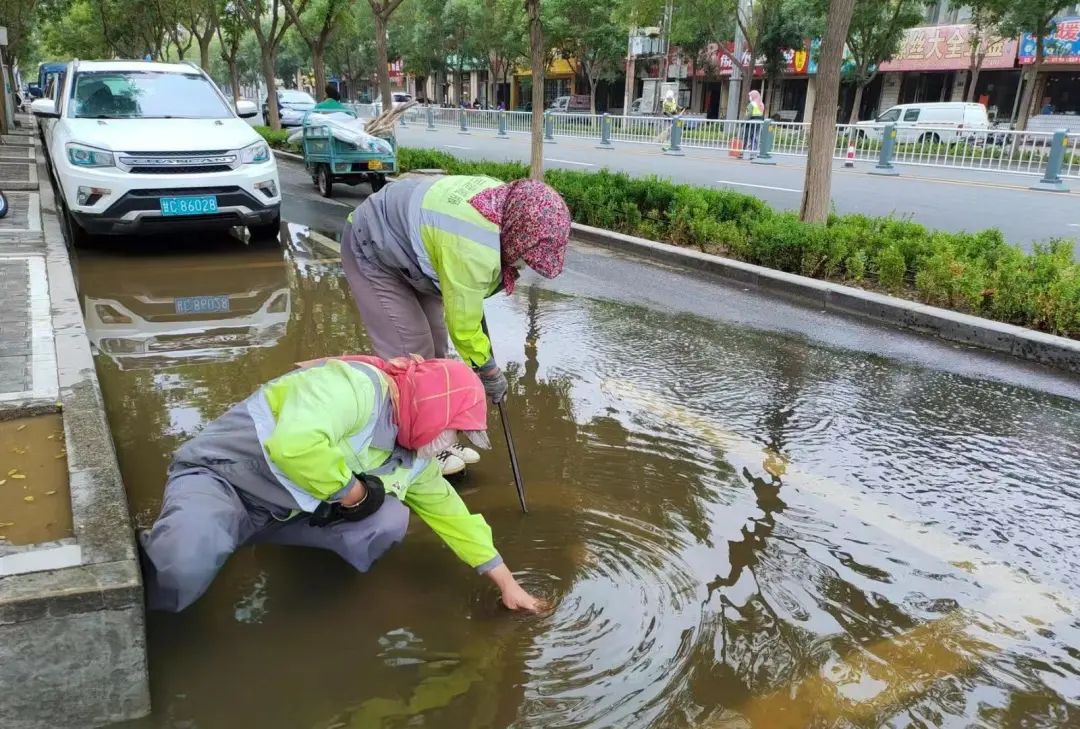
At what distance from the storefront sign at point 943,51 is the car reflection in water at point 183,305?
96.5 ft

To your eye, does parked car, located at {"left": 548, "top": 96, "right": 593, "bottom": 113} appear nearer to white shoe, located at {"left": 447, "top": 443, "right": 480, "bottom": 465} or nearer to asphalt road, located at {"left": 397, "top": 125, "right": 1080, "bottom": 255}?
asphalt road, located at {"left": 397, "top": 125, "right": 1080, "bottom": 255}

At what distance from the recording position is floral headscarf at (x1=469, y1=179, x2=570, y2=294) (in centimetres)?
276

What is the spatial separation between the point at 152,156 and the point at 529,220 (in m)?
5.26

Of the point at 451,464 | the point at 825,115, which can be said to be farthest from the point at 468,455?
the point at 825,115

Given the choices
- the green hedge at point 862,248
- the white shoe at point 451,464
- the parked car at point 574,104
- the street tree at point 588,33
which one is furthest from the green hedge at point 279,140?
the parked car at point 574,104

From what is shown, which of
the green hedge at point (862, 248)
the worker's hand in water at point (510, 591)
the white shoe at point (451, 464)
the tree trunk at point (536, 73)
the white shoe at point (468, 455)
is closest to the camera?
the worker's hand in water at point (510, 591)

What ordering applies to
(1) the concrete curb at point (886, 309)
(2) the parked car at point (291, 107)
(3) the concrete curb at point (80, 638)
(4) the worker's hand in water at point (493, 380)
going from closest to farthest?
(3) the concrete curb at point (80, 638), (4) the worker's hand in water at point (493, 380), (1) the concrete curb at point (886, 309), (2) the parked car at point (291, 107)

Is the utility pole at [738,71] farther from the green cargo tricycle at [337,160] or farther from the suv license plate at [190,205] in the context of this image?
the suv license plate at [190,205]

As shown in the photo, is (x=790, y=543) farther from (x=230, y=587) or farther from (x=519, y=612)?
(x=230, y=587)

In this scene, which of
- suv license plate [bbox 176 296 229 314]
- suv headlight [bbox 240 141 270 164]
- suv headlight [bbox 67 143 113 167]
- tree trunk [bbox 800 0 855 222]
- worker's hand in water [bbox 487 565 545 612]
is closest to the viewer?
worker's hand in water [bbox 487 565 545 612]

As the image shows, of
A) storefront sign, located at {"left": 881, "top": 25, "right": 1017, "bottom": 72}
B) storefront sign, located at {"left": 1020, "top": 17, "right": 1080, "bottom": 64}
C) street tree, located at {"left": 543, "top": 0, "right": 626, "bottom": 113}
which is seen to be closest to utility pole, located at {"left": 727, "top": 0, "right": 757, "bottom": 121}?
street tree, located at {"left": 543, "top": 0, "right": 626, "bottom": 113}

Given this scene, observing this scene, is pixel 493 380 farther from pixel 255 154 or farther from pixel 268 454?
pixel 255 154

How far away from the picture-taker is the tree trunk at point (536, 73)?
9484mm

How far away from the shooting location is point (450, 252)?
282cm
